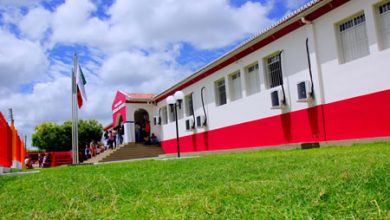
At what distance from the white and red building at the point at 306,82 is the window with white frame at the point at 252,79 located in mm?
42

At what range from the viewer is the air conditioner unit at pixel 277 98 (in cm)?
1355

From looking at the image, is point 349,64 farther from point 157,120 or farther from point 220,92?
point 157,120

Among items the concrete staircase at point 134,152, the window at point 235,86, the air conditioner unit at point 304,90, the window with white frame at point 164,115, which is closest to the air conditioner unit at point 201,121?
the window at point 235,86

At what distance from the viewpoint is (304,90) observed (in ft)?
40.7

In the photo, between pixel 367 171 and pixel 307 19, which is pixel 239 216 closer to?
pixel 367 171

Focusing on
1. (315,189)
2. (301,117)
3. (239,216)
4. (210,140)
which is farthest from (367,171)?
(210,140)

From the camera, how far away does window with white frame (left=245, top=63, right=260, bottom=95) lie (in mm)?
15533

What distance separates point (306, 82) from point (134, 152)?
48.1 ft

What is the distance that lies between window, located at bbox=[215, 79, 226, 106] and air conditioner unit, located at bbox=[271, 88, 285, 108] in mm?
4635

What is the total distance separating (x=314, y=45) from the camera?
40.0ft

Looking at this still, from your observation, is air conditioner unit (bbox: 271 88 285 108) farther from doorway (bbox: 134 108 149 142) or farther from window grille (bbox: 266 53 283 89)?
doorway (bbox: 134 108 149 142)

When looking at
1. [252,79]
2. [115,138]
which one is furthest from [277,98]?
[115,138]

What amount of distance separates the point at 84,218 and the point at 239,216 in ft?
3.59

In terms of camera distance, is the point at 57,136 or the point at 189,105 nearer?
the point at 189,105
